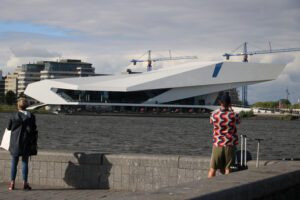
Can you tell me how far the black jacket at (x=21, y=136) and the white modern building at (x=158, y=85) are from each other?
71801mm

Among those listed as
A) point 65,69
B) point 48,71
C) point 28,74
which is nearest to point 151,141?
point 48,71

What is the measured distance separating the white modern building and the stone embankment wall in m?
71.1

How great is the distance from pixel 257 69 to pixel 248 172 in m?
77.8

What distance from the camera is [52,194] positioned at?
6254mm

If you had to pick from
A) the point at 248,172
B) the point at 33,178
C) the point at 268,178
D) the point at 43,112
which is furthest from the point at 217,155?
the point at 43,112

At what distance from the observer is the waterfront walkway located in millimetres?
5961

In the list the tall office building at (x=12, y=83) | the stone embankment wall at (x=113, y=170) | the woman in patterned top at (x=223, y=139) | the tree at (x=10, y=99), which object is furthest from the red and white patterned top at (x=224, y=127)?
the tall office building at (x=12, y=83)

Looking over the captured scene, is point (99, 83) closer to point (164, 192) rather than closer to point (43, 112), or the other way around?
point (43, 112)

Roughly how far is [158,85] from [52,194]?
2857 inches

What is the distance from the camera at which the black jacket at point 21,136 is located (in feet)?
20.5

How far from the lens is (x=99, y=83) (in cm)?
8056

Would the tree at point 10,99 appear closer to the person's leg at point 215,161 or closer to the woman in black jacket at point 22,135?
the woman in black jacket at point 22,135

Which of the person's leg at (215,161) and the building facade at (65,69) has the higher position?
the building facade at (65,69)

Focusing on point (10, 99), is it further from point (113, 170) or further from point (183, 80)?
point (113, 170)
